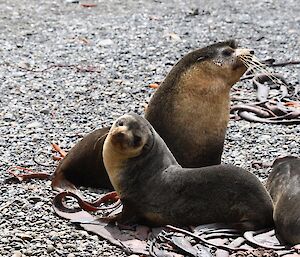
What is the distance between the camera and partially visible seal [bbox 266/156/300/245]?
4.55 meters

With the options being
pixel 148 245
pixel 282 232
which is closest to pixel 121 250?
pixel 148 245

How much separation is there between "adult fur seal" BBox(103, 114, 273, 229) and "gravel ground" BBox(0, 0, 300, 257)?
335 mm

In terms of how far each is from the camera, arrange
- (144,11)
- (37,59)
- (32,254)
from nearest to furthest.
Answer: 1. (32,254)
2. (37,59)
3. (144,11)

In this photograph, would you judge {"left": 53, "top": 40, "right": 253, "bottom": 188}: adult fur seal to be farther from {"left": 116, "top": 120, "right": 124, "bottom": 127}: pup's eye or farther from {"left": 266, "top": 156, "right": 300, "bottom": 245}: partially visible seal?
{"left": 116, "top": 120, "right": 124, "bottom": 127}: pup's eye

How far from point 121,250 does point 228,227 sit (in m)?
0.56

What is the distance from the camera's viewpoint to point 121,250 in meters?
4.59

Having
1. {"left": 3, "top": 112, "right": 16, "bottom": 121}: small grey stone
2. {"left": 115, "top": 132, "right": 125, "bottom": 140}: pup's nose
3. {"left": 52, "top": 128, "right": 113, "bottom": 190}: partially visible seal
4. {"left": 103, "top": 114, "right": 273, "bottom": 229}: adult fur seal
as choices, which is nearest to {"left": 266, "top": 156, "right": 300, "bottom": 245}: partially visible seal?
{"left": 103, "top": 114, "right": 273, "bottom": 229}: adult fur seal

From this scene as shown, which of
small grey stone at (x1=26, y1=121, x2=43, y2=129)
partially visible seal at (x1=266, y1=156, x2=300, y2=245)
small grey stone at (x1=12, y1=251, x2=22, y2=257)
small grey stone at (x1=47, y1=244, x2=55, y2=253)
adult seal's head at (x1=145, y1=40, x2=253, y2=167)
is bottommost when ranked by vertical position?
small grey stone at (x1=26, y1=121, x2=43, y2=129)

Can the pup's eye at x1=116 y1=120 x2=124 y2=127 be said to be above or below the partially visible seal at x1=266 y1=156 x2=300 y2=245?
above

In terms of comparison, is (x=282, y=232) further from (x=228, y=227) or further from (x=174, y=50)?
(x=174, y=50)

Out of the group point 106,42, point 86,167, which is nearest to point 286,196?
point 86,167

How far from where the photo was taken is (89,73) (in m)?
8.61

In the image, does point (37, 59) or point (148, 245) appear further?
point (37, 59)

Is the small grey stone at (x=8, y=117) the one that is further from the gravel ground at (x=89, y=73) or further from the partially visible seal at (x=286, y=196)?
the partially visible seal at (x=286, y=196)
